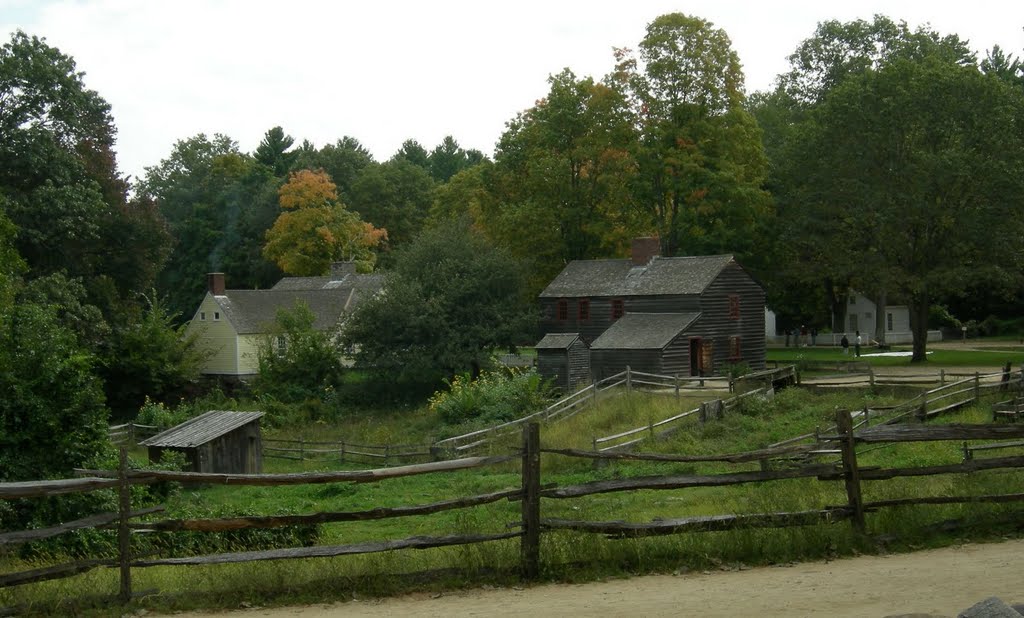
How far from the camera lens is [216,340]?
59500 mm

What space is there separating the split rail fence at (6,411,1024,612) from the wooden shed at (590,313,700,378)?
33.3m

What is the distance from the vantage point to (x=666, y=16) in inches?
2148

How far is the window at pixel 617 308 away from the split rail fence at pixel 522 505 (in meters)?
37.8

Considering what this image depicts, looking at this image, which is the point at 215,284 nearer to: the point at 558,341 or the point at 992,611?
the point at 558,341

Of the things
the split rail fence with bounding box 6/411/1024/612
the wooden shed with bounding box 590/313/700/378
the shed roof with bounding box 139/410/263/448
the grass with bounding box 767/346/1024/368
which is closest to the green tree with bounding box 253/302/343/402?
the wooden shed with bounding box 590/313/700/378

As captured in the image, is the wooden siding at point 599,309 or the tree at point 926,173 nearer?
the tree at point 926,173

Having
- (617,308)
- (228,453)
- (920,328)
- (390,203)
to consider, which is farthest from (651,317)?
(390,203)

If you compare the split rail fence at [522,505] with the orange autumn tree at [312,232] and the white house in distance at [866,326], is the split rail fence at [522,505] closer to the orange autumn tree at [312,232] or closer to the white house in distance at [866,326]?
the white house in distance at [866,326]

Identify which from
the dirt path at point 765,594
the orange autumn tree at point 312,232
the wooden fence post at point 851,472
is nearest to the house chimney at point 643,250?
the orange autumn tree at point 312,232

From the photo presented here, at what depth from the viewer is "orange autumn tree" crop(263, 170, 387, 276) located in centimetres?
7769

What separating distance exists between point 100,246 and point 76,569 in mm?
47598

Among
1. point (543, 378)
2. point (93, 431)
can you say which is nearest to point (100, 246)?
point (543, 378)

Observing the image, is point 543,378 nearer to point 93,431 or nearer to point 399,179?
point 93,431

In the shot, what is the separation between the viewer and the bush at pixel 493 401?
41.5 metres
